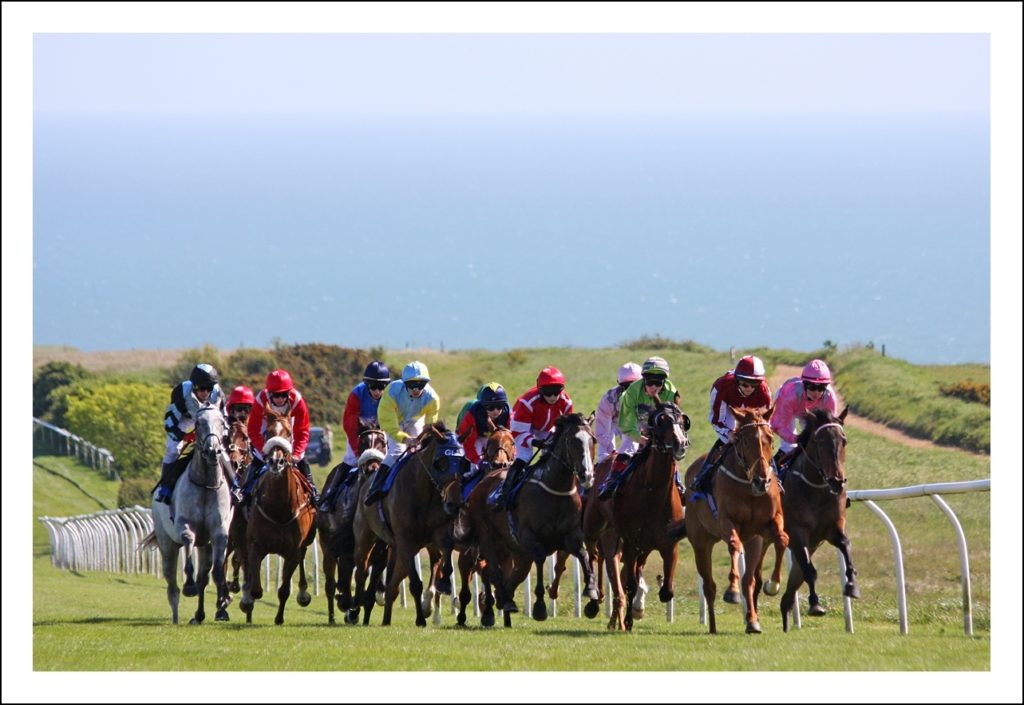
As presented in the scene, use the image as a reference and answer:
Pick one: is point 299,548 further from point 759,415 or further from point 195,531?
point 759,415

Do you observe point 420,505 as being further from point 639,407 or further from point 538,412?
point 639,407

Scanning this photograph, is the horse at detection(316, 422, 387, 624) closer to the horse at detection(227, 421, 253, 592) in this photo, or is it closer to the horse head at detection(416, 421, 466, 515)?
the horse at detection(227, 421, 253, 592)

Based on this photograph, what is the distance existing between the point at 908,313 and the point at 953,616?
541ft

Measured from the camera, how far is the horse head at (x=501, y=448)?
15742 millimetres

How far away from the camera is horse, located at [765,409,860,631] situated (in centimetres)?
1439

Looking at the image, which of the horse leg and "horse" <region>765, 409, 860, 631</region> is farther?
"horse" <region>765, 409, 860, 631</region>

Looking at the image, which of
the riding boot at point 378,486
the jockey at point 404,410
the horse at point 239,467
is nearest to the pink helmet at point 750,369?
the jockey at point 404,410

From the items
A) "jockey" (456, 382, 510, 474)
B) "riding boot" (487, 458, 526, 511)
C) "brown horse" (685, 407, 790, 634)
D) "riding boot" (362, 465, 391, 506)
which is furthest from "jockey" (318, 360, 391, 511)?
"brown horse" (685, 407, 790, 634)

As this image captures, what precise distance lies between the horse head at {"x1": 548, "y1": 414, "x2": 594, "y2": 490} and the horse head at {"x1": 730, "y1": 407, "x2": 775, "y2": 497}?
3.77ft

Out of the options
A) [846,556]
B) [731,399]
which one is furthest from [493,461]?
[846,556]

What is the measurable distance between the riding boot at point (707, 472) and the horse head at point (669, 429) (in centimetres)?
39

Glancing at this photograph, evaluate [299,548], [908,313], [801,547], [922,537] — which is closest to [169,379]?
[922,537]

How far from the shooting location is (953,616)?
16.2 metres

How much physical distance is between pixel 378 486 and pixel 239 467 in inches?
103
